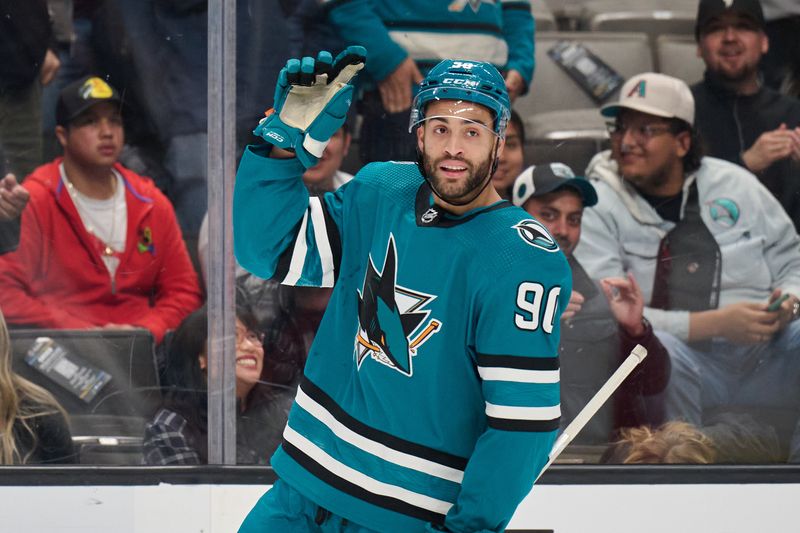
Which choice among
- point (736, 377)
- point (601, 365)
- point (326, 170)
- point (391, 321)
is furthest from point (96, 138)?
point (736, 377)

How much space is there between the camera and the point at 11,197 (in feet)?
8.42

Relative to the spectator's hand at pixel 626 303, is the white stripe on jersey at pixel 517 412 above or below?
above

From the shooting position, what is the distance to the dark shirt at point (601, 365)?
2.67 meters

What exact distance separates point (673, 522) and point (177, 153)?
4.56ft

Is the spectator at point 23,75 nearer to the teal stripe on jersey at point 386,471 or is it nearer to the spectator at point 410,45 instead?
the spectator at point 410,45

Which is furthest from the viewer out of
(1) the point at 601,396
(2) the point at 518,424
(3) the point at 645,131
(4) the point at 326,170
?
(3) the point at 645,131

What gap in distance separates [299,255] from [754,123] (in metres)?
1.39

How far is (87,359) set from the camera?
102 inches

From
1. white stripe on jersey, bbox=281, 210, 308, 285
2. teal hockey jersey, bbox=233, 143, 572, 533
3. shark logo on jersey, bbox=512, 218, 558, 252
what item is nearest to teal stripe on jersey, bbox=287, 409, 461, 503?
teal hockey jersey, bbox=233, 143, 572, 533

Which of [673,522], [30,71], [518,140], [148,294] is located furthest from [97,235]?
[673,522]

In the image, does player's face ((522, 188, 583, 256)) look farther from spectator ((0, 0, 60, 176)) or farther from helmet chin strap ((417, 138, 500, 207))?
spectator ((0, 0, 60, 176))

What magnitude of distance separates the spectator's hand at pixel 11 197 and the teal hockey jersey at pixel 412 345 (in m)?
0.95

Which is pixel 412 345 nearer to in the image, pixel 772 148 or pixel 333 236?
pixel 333 236

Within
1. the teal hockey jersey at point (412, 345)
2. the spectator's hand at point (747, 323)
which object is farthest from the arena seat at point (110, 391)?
the spectator's hand at point (747, 323)
